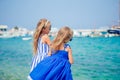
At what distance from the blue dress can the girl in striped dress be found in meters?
0.22

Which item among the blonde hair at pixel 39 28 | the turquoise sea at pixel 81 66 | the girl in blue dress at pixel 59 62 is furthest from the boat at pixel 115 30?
the girl in blue dress at pixel 59 62

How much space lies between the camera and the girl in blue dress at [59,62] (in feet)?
9.47

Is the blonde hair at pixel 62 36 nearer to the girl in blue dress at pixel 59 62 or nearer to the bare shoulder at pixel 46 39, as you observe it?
the girl in blue dress at pixel 59 62

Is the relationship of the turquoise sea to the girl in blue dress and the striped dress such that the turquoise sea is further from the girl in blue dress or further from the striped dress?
the girl in blue dress

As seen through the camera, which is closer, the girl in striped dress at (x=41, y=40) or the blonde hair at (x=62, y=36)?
the blonde hair at (x=62, y=36)

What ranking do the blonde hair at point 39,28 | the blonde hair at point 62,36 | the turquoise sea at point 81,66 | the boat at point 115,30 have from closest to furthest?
the blonde hair at point 62,36 → the blonde hair at point 39,28 → the turquoise sea at point 81,66 → the boat at point 115,30

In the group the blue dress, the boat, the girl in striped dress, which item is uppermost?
the girl in striped dress

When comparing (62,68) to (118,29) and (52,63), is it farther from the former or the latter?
(118,29)

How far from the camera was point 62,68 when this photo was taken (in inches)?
114

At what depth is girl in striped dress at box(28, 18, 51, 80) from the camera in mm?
3129

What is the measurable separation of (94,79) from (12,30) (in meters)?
58.9

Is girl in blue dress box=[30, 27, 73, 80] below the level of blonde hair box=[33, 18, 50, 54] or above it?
below

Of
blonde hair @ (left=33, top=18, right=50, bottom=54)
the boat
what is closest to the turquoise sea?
blonde hair @ (left=33, top=18, right=50, bottom=54)

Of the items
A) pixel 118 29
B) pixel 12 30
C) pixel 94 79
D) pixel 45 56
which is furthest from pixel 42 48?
pixel 12 30
